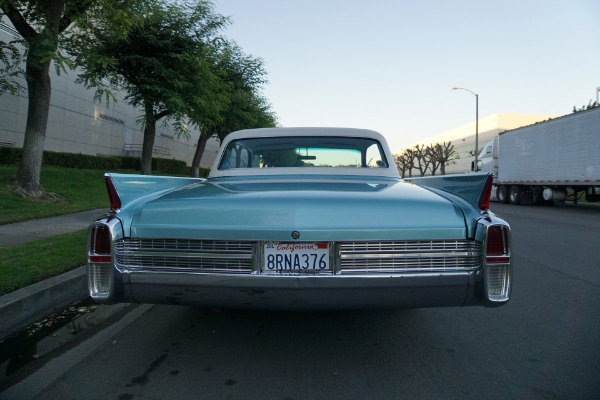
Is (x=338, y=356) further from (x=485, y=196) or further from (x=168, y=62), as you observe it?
(x=168, y=62)

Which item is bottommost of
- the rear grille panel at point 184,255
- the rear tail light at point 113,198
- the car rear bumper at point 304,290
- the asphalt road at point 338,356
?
the asphalt road at point 338,356

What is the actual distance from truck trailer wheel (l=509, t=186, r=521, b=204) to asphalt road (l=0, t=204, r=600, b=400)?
1890 centimetres

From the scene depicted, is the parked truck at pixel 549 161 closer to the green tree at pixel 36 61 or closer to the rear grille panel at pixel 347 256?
the green tree at pixel 36 61

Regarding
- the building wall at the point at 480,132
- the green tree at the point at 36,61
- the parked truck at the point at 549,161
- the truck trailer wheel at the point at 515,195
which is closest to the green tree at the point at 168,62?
the green tree at the point at 36,61

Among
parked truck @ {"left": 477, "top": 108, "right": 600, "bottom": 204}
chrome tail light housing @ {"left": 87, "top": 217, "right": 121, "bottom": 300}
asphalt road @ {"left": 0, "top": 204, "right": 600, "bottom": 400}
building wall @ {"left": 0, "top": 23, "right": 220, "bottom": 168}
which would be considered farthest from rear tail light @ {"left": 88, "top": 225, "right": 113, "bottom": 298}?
parked truck @ {"left": 477, "top": 108, "right": 600, "bottom": 204}

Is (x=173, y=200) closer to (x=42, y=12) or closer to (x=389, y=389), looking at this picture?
(x=389, y=389)

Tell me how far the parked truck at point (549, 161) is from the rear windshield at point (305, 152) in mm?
15635

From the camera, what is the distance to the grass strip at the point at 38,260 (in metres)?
4.00

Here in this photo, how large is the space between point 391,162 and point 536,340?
1.93 m

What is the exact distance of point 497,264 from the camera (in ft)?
8.20

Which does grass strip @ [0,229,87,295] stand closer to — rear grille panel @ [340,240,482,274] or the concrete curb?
the concrete curb

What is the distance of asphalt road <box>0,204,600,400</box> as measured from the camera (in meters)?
2.42

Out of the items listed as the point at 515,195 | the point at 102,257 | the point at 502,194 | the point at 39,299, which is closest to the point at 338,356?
the point at 102,257

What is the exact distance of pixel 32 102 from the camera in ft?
35.4
